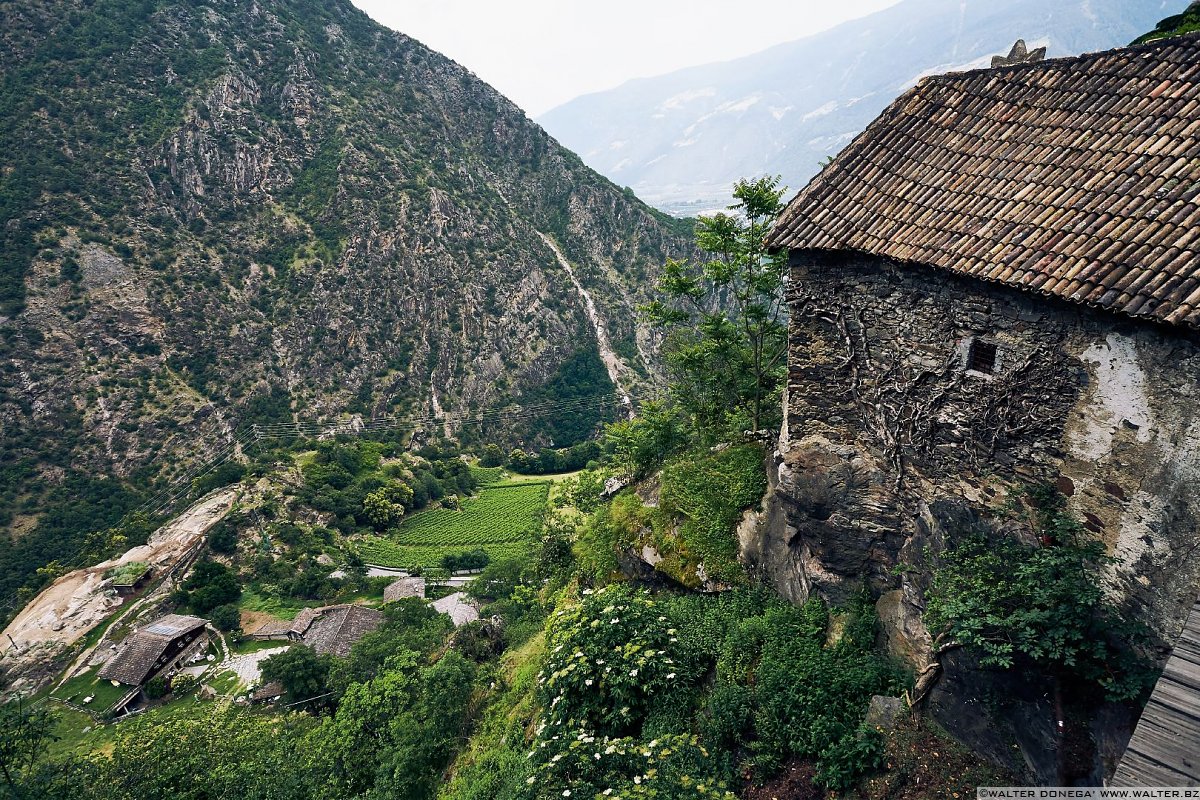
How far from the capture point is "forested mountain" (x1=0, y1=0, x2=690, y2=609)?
198 feet

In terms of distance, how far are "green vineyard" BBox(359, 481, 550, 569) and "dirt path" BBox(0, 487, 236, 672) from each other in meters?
16.0

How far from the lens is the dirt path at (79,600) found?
45106mm

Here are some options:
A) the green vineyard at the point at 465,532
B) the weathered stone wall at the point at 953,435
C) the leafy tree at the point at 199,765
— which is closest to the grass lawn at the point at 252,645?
the green vineyard at the point at 465,532

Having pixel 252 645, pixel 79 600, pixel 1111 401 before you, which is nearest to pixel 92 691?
pixel 252 645

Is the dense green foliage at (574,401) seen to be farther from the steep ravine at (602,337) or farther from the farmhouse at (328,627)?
the farmhouse at (328,627)

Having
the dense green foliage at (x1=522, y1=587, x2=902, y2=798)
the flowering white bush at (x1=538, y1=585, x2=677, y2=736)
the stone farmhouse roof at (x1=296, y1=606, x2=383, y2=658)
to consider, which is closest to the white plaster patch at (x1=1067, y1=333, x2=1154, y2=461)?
the dense green foliage at (x1=522, y1=587, x2=902, y2=798)

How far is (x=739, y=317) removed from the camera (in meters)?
15.7

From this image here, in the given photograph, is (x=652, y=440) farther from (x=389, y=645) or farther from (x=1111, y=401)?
(x=389, y=645)

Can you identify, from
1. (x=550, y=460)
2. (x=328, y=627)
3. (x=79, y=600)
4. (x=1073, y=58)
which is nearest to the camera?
(x=1073, y=58)

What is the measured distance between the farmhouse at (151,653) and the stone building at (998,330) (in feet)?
159

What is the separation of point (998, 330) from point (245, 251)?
88105 millimetres

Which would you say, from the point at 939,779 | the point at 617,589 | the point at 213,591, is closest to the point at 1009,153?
the point at 939,779

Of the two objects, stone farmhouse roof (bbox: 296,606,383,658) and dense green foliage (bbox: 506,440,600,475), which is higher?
dense green foliage (bbox: 506,440,600,475)

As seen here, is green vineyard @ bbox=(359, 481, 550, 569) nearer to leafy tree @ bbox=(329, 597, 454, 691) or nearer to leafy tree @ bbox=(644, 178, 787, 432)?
leafy tree @ bbox=(329, 597, 454, 691)
